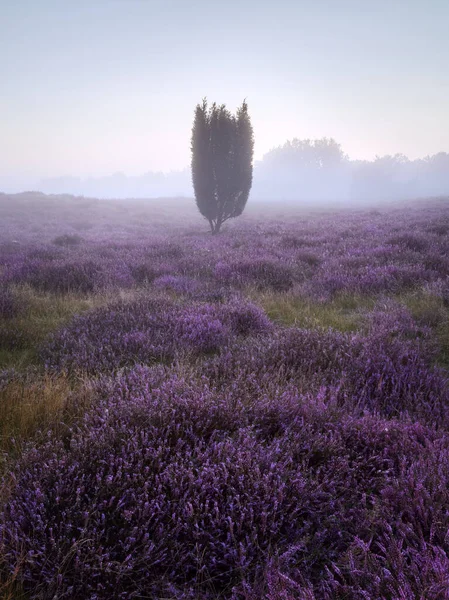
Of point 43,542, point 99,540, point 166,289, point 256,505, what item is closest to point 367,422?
point 256,505

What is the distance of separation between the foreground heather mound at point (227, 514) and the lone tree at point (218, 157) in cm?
1631

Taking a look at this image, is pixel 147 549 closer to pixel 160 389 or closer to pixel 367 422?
pixel 160 389

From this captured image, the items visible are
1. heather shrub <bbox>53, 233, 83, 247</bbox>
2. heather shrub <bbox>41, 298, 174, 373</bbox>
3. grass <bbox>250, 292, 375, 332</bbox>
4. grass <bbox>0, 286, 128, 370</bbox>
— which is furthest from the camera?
heather shrub <bbox>53, 233, 83, 247</bbox>

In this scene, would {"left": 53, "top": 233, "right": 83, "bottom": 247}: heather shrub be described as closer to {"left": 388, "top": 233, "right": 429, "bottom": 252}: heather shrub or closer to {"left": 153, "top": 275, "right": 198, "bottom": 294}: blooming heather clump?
{"left": 153, "top": 275, "right": 198, "bottom": 294}: blooming heather clump

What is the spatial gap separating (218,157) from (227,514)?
17793mm

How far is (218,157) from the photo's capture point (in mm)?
17391

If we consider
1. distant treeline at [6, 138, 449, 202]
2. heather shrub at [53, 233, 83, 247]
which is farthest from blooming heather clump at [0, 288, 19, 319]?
distant treeline at [6, 138, 449, 202]

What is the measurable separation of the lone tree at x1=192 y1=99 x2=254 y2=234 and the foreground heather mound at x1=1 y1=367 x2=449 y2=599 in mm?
16311

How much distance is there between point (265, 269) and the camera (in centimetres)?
750

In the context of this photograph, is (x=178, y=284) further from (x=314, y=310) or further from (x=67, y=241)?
(x=67, y=241)

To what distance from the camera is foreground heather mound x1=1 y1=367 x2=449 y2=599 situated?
1284mm

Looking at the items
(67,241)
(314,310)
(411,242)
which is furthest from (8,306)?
(67,241)

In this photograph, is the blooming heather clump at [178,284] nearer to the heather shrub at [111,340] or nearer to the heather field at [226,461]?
the heather shrub at [111,340]

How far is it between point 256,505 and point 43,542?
0.89 metres
